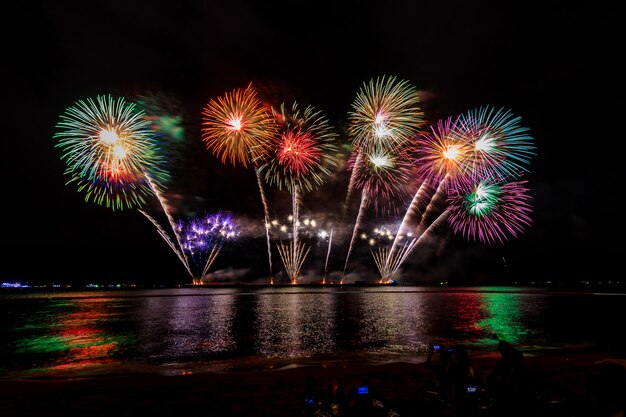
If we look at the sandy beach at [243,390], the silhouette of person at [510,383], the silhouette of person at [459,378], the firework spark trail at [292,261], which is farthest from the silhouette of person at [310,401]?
the firework spark trail at [292,261]

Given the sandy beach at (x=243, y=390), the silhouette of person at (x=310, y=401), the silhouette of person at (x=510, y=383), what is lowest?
the sandy beach at (x=243, y=390)

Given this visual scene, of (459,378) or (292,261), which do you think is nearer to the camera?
Answer: (459,378)

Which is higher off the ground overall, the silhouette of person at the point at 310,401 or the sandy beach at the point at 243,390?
the silhouette of person at the point at 310,401

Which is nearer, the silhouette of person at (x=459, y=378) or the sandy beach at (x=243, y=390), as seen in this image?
the silhouette of person at (x=459, y=378)

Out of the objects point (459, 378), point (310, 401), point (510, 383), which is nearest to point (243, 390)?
point (310, 401)

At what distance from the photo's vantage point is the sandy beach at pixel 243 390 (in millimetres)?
9281

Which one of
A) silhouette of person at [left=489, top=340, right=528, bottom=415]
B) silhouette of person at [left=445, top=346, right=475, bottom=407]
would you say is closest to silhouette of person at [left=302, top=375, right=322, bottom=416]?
silhouette of person at [left=445, top=346, right=475, bottom=407]

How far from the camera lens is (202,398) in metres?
10.5

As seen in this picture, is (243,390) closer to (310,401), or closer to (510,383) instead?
(310,401)

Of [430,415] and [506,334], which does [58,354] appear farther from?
[506,334]

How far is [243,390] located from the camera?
11172mm

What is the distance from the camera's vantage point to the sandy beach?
9.28 metres

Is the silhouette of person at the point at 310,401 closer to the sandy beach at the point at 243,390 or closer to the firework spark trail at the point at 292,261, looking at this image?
the sandy beach at the point at 243,390

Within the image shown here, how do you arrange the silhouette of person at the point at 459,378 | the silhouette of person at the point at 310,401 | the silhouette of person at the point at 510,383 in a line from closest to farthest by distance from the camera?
the silhouette of person at the point at 510,383, the silhouette of person at the point at 310,401, the silhouette of person at the point at 459,378
